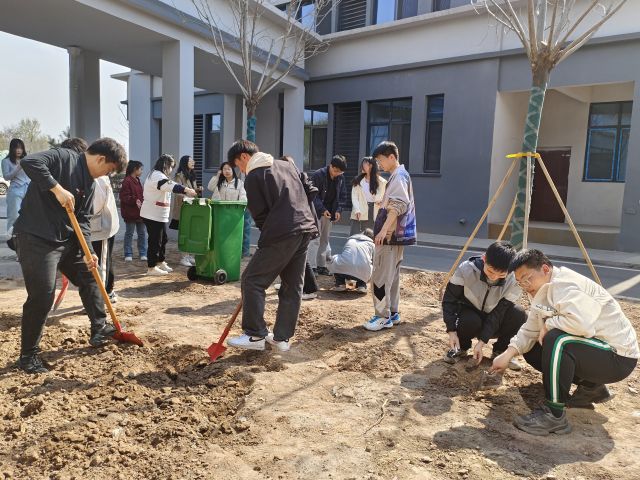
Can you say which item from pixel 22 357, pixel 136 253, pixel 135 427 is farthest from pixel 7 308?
pixel 136 253

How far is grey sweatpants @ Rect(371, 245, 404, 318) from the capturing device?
184 inches

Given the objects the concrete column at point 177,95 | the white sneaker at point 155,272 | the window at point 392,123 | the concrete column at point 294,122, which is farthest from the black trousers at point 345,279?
the concrete column at point 294,122

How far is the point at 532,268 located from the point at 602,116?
1245 centimetres

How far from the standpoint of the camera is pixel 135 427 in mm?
2818

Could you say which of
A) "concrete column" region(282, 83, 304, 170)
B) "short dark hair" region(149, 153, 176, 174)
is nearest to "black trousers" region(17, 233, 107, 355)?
"short dark hair" region(149, 153, 176, 174)

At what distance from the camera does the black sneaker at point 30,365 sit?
3508 mm

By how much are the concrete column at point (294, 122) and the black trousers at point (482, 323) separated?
41.6ft

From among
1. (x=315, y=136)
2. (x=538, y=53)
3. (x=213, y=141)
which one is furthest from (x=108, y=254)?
(x=213, y=141)

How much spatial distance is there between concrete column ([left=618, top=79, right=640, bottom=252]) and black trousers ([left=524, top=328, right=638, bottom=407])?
9.83 metres

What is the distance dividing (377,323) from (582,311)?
2233 millimetres

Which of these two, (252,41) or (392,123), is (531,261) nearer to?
(252,41)

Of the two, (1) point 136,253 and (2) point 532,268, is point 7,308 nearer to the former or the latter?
(1) point 136,253

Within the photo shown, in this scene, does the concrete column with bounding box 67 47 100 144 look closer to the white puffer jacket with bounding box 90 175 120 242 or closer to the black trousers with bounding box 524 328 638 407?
the white puffer jacket with bounding box 90 175 120 242

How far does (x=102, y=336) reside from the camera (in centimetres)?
407
